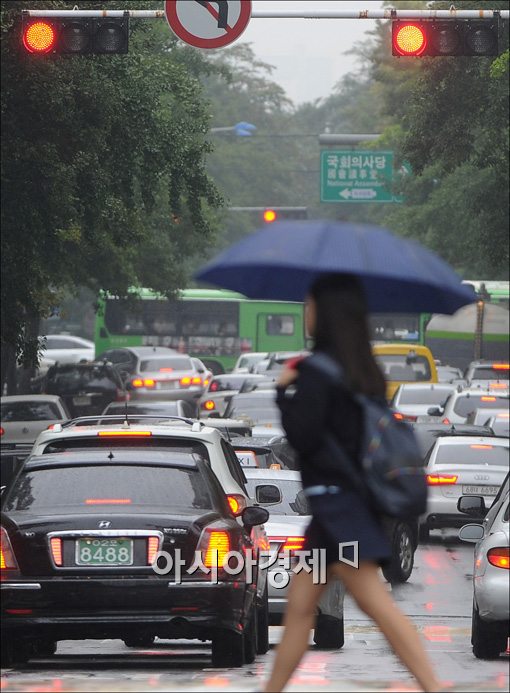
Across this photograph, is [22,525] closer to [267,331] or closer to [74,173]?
[74,173]

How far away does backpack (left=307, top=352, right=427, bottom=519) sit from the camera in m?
6.13

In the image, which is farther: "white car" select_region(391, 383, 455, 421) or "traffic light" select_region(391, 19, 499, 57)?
"white car" select_region(391, 383, 455, 421)

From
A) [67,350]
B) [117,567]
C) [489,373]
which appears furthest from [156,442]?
[67,350]

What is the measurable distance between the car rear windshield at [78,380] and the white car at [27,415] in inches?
416

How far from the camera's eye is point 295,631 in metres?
6.37

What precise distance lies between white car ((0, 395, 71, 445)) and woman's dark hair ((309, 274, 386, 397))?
2327cm

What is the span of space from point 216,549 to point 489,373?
3571 centimetres

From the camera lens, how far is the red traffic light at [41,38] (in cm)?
1703

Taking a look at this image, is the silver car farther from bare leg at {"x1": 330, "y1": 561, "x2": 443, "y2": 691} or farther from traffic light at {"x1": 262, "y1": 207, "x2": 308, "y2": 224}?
traffic light at {"x1": 262, "y1": 207, "x2": 308, "y2": 224}

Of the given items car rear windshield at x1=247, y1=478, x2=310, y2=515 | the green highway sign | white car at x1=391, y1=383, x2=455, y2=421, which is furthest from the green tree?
the green highway sign

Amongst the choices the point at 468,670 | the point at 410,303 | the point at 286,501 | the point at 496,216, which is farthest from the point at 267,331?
the point at 410,303

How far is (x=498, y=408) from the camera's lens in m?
33.0

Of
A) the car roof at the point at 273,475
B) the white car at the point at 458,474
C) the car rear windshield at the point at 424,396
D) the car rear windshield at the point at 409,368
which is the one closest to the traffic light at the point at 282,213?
the car rear windshield at the point at 409,368

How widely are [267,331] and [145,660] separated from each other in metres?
54.9
